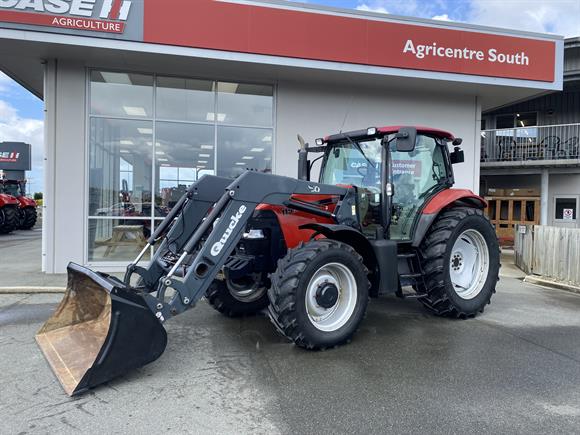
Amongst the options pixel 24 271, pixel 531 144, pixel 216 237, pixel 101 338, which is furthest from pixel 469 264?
pixel 531 144

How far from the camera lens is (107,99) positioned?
8.98 metres

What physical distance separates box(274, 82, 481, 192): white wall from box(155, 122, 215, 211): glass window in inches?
60.8

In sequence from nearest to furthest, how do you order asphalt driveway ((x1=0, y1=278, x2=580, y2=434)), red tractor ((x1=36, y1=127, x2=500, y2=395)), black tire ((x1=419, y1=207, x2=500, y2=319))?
asphalt driveway ((x1=0, y1=278, x2=580, y2=434)) → red tractor ((x1=36, y1=127, x2=500, y2=395)) → black tire ((x1=419, y1=207, x2=500, y2=319))

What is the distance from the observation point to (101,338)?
371cm

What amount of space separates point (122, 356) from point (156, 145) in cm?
647

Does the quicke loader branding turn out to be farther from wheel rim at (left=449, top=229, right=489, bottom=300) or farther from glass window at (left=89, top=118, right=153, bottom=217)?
glass window at (left=89, top=118, right=153, bottom=217)

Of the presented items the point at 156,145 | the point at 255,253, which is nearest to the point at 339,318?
the point at 255,253

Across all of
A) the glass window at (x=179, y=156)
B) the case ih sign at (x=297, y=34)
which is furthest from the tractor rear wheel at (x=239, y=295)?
the case ih sign at (x=297, y=34)

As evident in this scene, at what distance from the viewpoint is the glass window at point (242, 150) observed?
952cm

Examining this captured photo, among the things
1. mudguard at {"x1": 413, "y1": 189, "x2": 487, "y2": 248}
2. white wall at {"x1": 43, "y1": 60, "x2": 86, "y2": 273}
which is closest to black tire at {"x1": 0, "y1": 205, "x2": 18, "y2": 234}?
white wall at {"x1": 43, "y1": 60, "x2": 86, "y2": 273}

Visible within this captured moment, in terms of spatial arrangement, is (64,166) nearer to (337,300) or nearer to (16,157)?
(337,300)

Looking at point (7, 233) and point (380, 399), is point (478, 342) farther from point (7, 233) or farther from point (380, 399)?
point (7, 233)

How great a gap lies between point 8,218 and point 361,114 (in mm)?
16479

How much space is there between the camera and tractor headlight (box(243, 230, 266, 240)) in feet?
16.4
